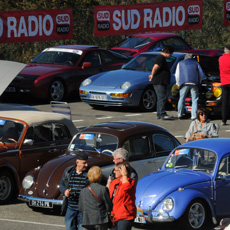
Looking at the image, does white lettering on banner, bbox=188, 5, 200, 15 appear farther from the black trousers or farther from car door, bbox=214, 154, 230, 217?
car door, bbox=214, 154, 230, 217

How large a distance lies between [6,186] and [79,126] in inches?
224

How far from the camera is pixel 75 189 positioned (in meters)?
9.15

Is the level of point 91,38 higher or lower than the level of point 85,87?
higher

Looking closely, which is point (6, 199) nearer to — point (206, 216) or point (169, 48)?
point (206, 216)

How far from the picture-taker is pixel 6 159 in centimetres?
1246

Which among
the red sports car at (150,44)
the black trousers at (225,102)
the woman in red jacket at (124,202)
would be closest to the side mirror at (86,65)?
the red sports car at (150,44)

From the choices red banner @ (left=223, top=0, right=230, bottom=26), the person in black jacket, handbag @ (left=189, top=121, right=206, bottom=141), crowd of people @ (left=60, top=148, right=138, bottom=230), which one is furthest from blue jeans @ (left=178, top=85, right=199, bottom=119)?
red banner @ (left=223, top=0, right=230, bottom=26)

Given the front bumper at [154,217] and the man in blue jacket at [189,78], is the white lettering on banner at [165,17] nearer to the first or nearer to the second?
the man in blue jacket at [189,78]

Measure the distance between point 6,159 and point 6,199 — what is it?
66cm

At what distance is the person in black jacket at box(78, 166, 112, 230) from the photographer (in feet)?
27.7

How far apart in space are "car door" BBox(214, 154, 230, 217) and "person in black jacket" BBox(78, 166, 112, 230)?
2.81 metres

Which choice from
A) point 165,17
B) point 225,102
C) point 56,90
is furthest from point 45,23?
point 225,102

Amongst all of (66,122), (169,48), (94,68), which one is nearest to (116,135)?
(66,122)

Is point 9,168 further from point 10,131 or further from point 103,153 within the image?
point 103,153
